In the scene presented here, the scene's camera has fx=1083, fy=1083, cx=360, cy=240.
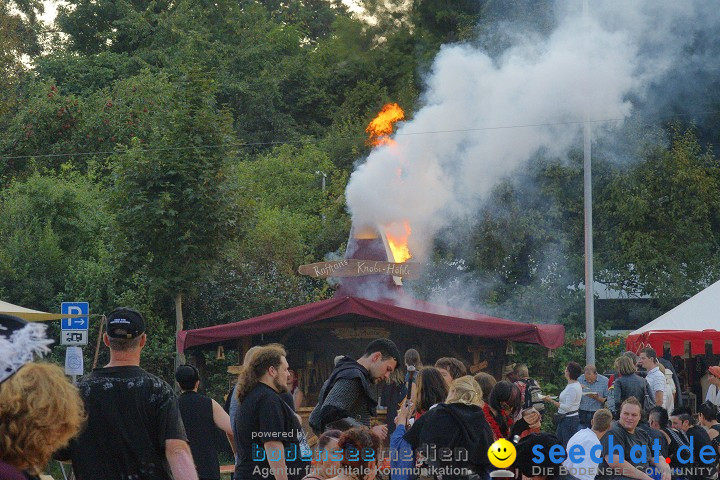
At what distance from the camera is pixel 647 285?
2662 cm

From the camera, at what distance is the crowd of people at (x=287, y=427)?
10.8ft

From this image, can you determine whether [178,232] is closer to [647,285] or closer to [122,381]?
[647,285]

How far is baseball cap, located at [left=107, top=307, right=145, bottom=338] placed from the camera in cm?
502

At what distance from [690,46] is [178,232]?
13678 mm

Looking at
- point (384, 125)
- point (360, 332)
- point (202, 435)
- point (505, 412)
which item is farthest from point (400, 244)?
point (202, 435)

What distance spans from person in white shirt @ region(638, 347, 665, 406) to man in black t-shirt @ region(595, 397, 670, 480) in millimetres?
4515

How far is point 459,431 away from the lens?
21.5 ft

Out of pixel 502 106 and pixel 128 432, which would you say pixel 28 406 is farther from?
pixel 502 106

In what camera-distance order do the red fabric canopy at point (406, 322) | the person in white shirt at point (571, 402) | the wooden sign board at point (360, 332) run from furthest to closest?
1. the wooden sign board at point (360, 332)
2. the red fabric canopy at point (406, 322)
3. the person in white shirt at point (571, 402)

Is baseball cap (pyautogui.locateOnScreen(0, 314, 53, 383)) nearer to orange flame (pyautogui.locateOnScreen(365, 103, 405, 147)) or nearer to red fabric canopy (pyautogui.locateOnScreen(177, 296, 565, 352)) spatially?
red fabric canopy (pyautogui.locateOnScreen(177, 296, 565, 352))

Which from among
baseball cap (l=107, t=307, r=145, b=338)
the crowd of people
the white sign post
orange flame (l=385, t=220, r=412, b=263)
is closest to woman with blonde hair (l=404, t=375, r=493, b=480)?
the crowd of people

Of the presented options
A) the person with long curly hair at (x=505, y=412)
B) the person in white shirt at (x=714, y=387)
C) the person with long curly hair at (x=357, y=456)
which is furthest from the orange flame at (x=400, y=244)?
the person with long curly hair at (x=357, y=456)

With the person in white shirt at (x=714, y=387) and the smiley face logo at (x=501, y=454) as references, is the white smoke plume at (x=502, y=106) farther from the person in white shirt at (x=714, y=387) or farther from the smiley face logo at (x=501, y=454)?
the smiley face logo at (x=501, y=454)

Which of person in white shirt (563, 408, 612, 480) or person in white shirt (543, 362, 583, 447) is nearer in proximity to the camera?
person in white shirt (563, 408, 612, 480)
